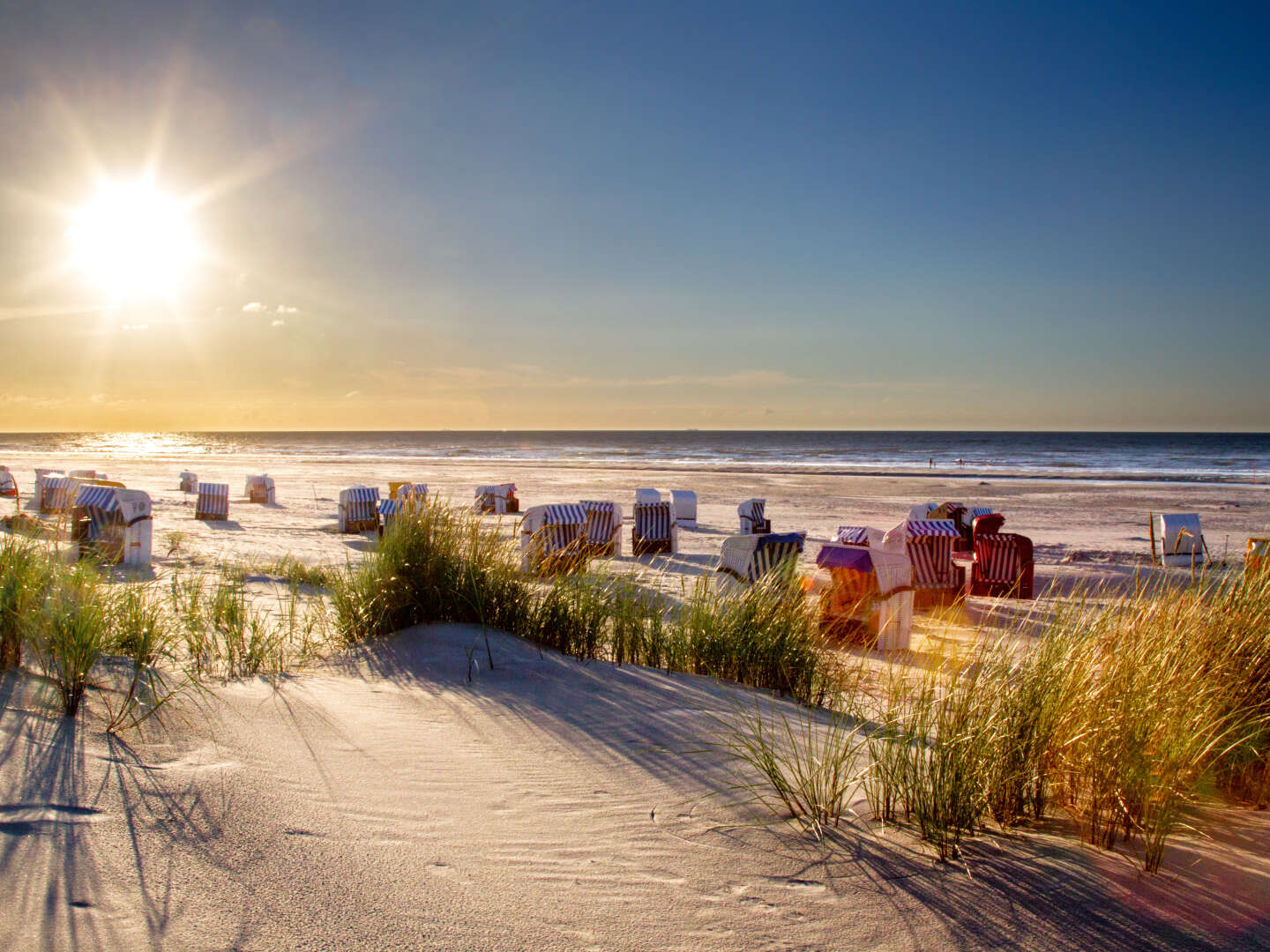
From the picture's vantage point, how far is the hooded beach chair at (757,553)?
26.1 feet

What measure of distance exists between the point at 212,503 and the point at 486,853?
17.5 metres

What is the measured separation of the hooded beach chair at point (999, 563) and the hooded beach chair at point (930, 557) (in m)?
0.67

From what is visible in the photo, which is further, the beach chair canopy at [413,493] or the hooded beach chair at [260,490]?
the hooded beach chair at [260,490]

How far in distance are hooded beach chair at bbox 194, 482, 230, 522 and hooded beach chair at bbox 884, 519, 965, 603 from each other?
14.7 metres

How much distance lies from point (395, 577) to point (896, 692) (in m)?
3.59

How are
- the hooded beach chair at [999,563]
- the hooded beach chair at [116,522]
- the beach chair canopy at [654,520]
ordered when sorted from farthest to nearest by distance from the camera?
the beach chair canopy at [654,520] < the hooded beach chair at [116,522] < the hooded beach chair at [999,563]

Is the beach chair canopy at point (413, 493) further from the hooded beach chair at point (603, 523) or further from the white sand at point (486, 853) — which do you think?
the hooded beach chair at point (603, 523)

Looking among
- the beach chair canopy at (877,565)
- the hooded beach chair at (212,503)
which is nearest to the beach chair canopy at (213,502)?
the hooded beach chair at (212,503)

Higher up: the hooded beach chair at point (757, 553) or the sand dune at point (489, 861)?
the hooded beach chair at point (757, 553)

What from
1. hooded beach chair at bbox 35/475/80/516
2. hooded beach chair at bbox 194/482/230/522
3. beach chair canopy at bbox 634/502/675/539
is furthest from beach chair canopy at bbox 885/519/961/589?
hooded beach chair at bbox 194/482/230/522

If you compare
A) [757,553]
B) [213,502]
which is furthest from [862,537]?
[213,502]

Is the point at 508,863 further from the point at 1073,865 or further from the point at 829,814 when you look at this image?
the point at 1073,865

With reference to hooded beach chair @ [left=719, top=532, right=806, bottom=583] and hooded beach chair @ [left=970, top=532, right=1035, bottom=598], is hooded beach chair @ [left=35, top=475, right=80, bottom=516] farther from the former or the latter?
hooded beach chair @ [left=970, top=532, right=1035, bottom=598]

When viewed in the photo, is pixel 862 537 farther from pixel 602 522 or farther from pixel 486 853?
pixel 486 853
